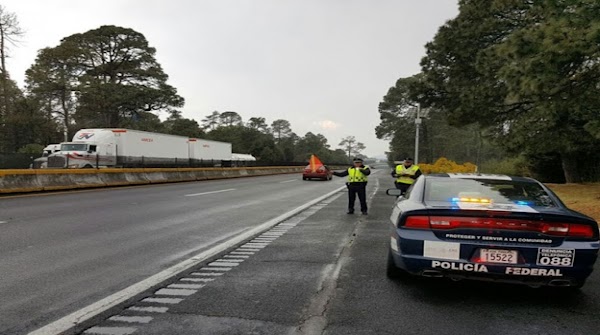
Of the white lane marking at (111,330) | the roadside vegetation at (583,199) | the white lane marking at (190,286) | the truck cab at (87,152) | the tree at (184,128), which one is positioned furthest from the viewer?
the tree at (184,128)

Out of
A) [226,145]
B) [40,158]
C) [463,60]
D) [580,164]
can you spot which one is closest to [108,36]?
[226,145]

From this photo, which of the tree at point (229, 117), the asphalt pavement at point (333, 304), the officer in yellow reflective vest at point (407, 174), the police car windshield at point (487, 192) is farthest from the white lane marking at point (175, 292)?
the tree at point (229, 117)

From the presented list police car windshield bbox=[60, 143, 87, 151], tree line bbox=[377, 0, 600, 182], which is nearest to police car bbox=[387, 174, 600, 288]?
tree line bbox=[377, 0, 600, 182]

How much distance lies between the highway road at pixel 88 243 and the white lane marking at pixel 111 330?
46 cm

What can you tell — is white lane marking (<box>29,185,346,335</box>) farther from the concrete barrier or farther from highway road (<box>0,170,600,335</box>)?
the concrete barrier

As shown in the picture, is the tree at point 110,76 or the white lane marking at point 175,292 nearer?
the white lane marking at point 175,292

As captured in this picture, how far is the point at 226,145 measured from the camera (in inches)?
1668

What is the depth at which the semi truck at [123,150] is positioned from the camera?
24.0m

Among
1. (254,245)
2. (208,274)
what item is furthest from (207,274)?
(254,245)

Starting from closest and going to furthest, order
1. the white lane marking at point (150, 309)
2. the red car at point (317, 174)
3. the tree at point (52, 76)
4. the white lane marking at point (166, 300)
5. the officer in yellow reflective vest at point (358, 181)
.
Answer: the white lane marking at point (150, 309) → the white lane marking at point (166, 300) → the officer in yellow reflective vest at point (358, 181) → the red car at point (317, 174) → the tree at point (52, 76)

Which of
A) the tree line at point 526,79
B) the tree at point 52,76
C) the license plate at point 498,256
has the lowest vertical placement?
the license plate at point 498,256

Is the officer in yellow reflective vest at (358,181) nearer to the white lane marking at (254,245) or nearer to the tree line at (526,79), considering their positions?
the tree line at (526,79)

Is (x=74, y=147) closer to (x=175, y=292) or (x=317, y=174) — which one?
(x=317, y=174)

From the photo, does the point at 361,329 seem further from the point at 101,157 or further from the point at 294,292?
the point at 101,157
